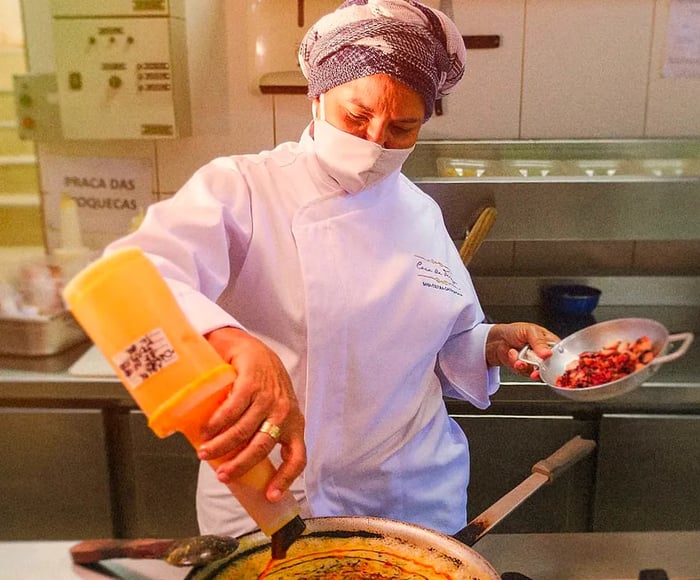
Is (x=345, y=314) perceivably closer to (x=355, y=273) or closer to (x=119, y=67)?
(x=355, y=273)

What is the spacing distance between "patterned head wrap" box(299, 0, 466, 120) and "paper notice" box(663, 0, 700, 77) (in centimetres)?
118

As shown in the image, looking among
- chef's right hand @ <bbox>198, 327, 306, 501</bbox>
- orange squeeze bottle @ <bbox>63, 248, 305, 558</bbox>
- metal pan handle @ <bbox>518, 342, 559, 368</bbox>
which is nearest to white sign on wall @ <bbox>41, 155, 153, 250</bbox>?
metal pan handle @ <bbox>518, 342, 559, 368</bbox>

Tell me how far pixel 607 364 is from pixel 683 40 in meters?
1.27

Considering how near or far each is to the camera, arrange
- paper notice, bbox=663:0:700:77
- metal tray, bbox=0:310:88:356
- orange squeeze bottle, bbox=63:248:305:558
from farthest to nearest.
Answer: paper notice, bbox=663:0:700:77 < metal tray, bbox=0:310:88:356 < orange squeeze bottle, bbox=63:248:305:558

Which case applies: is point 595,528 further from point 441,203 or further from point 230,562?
point 230,562

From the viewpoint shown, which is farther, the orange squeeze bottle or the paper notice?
the paper notice

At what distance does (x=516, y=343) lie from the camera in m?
0.96

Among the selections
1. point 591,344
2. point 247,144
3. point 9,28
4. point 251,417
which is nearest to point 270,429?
point 251,417

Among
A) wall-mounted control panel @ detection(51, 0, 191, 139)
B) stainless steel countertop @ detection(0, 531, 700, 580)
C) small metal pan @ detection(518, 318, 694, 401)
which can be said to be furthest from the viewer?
wall-mounted control panel @ detection(51, 0, 191, 139)

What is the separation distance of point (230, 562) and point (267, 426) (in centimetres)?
16

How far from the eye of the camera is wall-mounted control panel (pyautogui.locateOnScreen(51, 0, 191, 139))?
157 centimetres

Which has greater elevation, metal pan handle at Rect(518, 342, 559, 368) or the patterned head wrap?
the patterned head wrap

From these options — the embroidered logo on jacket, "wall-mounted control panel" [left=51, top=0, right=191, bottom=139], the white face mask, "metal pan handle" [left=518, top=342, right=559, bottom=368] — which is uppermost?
"wall-mounted control panel" [left=51, top=0, right=191, bottom=139]

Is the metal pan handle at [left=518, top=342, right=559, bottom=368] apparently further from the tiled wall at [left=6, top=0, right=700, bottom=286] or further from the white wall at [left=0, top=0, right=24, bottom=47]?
the white wall at [left=0, top=0, right=24, bottom=47]
